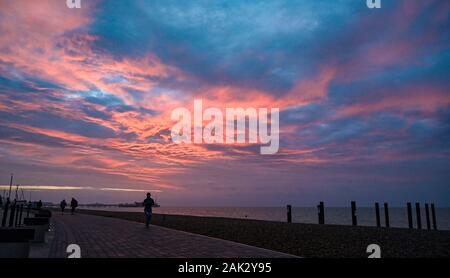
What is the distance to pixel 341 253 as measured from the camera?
11914 millimetres

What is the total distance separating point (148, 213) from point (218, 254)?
1174cm

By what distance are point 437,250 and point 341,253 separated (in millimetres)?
4422

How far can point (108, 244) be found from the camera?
40.5 feet

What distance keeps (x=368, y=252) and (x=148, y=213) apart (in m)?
12.7
